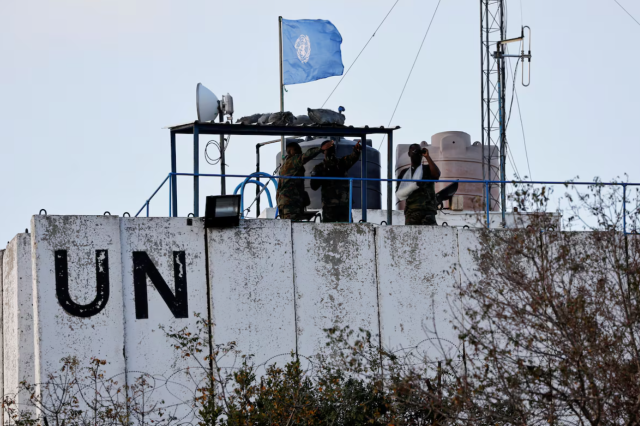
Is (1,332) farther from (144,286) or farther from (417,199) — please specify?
(417,199)

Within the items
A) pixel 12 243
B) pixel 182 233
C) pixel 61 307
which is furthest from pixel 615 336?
pixel 12 243

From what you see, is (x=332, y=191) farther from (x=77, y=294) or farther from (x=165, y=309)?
(x=77, y=294)

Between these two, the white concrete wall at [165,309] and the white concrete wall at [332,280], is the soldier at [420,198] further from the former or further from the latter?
the white concrete wall at [165,309]

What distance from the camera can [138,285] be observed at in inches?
510

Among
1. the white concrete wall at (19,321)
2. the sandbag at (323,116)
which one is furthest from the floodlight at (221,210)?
the white concrete wall at (19,321)

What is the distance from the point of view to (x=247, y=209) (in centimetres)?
1580

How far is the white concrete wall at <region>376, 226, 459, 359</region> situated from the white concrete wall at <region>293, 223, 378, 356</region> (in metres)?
0.21

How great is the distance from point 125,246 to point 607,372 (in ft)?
20.4

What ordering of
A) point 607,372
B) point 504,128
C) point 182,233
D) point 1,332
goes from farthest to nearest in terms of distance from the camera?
1. point 504,128
2. point 1,332
3. point 182,233
4. point 607,372

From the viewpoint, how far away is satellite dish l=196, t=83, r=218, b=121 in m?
14.5

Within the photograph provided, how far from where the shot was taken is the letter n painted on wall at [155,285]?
42.4ft

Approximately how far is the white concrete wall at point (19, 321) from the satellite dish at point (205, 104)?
3.04 metres

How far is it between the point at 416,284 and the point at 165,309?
3589 mm

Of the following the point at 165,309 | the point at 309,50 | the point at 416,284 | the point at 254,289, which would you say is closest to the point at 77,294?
the point at 165,309
